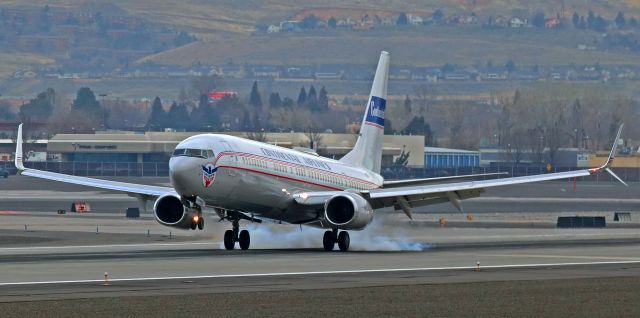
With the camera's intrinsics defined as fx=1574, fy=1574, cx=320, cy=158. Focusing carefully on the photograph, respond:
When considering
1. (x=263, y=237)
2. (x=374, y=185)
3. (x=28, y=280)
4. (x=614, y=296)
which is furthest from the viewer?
(x=374, y=185)

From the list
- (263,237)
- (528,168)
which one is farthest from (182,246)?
(528,168)

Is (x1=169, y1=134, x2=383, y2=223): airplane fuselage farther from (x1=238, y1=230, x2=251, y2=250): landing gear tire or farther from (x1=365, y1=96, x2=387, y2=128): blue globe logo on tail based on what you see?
(x1=365, y1=96, x2=387, y2=128): blue globe logo on tail

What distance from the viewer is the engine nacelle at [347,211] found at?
203ft

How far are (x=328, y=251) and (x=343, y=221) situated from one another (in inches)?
58.9

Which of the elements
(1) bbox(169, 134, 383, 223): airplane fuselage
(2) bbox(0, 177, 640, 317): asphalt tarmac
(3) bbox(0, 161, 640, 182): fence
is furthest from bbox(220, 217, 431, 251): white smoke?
(3) bbox(0, 161, 640, 182): fence

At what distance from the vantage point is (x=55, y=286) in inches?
1724

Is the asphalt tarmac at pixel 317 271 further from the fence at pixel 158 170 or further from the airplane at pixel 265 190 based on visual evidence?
the fence at pixel 158 170

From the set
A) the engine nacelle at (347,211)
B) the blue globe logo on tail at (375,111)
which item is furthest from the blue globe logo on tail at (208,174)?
the blue globe logo on tail at (375,111)

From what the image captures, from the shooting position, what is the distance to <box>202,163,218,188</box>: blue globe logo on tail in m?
59.3

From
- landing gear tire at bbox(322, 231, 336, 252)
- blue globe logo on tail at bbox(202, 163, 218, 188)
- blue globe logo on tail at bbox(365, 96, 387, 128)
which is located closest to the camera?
blue globe logo on tail at bbox(202, 163, 218, 188)

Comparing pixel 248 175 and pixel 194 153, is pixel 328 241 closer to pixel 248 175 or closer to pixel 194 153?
pixel 248 175

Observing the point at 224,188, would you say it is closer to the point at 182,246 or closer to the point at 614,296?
the point at 182,246

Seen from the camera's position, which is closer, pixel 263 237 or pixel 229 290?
pixel 229 290

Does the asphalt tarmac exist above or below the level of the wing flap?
below
